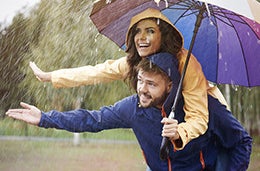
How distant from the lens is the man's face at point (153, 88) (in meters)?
2.71

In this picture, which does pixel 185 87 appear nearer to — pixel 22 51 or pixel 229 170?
pixel 229 170

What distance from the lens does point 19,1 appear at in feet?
12.1

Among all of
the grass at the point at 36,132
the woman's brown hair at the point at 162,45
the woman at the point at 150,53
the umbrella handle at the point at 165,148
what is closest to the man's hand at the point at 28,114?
the woman at the point at 150,53

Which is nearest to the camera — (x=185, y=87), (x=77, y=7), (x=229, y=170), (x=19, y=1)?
(x=185, y=87)

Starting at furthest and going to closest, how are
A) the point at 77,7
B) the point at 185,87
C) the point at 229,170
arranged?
Answer: 1. the point at 77,7
2. the point at 229,170
3. the point at 185,87

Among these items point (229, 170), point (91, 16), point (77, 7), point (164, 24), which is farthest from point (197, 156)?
point (77, 7)

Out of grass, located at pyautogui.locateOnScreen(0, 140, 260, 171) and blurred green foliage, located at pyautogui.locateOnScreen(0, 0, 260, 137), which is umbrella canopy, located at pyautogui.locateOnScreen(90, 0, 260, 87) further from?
grass, located at pyautogui.locateOnScreen(0, 140, 260, 171)

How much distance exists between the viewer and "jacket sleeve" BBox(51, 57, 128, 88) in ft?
9.12

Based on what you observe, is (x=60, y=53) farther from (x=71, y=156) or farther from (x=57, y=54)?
(x=71, y=156)

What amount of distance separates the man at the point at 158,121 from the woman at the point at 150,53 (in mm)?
43

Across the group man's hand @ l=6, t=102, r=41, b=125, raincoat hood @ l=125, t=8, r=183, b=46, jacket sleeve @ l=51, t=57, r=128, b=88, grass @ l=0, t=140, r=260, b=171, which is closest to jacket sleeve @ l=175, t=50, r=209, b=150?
raincoat hood @ l=125, t=8, r=183, b=46

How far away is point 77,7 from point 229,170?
3.68 feet

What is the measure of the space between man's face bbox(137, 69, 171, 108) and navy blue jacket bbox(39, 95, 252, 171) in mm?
42

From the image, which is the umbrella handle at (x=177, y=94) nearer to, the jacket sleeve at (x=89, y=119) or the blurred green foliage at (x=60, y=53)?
the jacket sleeve at (x=89, y=119)
